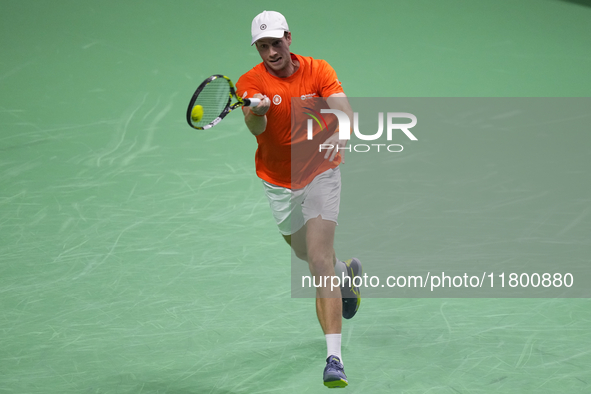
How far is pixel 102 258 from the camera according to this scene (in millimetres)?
5781

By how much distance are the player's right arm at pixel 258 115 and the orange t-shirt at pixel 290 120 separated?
18 cm

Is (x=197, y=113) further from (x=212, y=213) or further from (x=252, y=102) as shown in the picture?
(x=212, y=213)

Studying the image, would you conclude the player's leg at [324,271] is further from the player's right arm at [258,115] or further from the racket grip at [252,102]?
the racket grip at [252,102]

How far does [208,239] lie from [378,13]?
629cm

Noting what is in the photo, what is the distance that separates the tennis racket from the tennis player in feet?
0.35

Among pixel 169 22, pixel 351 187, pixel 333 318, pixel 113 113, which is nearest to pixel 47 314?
pixel 333 318

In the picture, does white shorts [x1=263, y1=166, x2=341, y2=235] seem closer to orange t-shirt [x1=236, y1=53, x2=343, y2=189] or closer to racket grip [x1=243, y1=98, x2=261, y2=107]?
orange t-shirt [x1=236, y1=53, x2=343, y2=189]

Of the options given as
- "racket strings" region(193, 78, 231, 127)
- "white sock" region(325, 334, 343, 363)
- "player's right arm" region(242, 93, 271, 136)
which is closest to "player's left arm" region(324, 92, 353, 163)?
"player's right arm" region(242, 93, 271, 136)

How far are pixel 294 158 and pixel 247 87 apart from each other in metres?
0.58

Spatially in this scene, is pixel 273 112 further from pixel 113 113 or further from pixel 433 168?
pixel 113 113

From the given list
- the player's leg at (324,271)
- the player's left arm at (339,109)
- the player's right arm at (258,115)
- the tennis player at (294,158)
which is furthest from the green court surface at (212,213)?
the player's right arm at (258,115)

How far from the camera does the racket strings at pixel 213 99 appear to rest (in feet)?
13.4

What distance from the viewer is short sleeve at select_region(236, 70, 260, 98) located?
439 centimetres

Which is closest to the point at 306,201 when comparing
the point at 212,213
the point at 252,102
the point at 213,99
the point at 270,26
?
the point at 252,102
